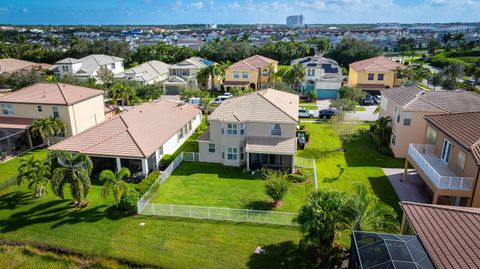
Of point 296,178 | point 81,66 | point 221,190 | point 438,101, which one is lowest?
point 221,190

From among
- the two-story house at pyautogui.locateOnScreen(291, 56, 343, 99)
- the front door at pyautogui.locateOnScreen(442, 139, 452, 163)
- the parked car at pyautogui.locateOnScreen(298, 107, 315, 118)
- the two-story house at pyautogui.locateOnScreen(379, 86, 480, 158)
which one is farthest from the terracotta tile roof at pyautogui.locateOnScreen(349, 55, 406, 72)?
the front door at pyautogui.locateOnScreen(442, 139, 452, 163)

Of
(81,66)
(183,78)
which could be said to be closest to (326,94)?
(183,78)

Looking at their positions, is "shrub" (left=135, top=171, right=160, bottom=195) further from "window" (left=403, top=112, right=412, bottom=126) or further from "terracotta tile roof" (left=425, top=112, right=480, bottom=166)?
"window" (left=403, top=112, right=412, bottom=126)

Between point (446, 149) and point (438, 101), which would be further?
point (438, 101)

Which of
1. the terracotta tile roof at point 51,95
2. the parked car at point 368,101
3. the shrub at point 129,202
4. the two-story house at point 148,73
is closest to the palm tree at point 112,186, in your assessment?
the shrub at point 129,202

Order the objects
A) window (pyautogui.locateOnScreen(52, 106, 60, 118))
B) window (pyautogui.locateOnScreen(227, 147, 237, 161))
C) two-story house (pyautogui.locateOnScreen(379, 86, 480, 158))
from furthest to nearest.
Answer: window (pyautogui.locateOnScreen(52, 106, 60, 118)) → window (pyautogui.locateOnScreen(227, 147, 237, 161)) → two-story house (pyautogui.locateOnScreen(379, 86, 480, 158))

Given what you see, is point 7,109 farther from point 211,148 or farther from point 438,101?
point 438,101

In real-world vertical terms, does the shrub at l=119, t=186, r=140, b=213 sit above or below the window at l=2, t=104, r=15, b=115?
→ below
